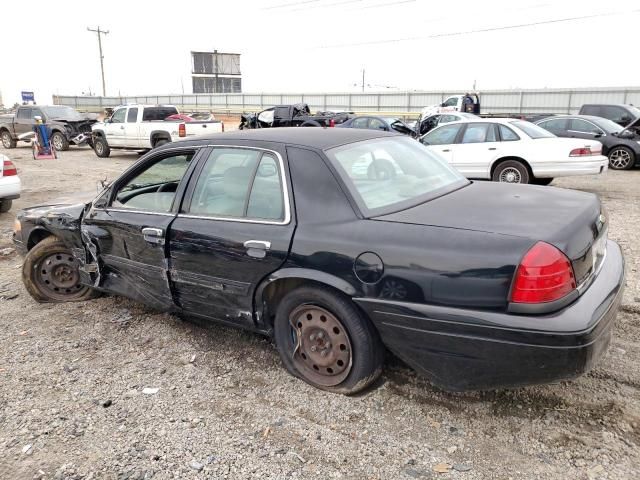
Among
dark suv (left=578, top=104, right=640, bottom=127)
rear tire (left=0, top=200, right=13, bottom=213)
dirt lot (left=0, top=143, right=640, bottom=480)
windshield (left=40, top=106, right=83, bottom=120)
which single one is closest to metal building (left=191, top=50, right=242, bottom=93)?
windshield (left=40, top=106, right=83, bottom=120)

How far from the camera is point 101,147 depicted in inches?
712

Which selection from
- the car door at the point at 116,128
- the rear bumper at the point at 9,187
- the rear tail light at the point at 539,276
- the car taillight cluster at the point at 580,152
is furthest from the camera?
the car door at the point at 116,128

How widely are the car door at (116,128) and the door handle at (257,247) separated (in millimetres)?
15673

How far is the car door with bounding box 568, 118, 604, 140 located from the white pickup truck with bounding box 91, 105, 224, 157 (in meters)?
9.87

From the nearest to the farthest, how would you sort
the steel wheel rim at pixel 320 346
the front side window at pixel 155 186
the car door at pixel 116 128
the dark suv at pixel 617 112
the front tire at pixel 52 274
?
the steel wheel rim at pixel 320 346 → the front side window at pixel 155 186 → the front tire at pixel 52 274 → the dark suv at pixel 617 112 → the car door at pixel 116 128

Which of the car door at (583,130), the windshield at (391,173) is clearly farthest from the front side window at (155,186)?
the car door at (583,130)

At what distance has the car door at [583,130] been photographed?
13.1 m

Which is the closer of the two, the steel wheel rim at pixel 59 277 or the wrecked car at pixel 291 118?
the steel wheel rim at pixel 59 277

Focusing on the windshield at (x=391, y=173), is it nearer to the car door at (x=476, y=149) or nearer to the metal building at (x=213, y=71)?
the car door at (x=476, y=149)

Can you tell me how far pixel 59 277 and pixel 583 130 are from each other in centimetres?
1285

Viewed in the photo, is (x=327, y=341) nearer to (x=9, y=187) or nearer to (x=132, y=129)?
(x=9, y=187)

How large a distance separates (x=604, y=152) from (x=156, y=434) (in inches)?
538

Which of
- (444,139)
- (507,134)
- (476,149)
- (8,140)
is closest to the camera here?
(507,134)

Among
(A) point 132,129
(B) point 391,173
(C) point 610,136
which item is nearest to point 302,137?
(B) point 391,173
